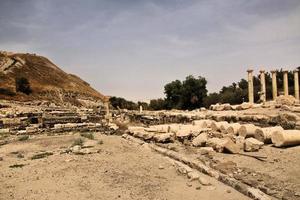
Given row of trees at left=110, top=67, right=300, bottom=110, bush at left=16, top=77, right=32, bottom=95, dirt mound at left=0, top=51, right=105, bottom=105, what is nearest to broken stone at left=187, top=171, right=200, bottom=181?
row of trees at left=110, top=67, right=300, bottom=110

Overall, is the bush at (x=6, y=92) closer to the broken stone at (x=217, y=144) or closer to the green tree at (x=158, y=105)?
the green tree at (x=158, y=105)

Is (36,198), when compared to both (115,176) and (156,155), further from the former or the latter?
(156,155)

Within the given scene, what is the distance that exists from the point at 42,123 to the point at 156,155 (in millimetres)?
16641

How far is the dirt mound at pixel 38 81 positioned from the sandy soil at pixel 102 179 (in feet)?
140

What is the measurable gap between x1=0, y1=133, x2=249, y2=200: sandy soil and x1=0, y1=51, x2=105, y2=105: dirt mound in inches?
1679

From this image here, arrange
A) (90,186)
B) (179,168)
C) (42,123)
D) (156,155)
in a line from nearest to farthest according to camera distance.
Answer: (90,186)
(179,168)
(156,155)
(42,123)

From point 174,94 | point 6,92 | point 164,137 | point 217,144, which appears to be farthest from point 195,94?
point 217,144

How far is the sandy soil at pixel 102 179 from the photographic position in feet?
28.6

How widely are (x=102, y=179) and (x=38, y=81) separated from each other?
209ft

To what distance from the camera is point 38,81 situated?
2758 inches

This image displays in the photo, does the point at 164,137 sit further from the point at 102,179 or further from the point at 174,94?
the point at 174,94

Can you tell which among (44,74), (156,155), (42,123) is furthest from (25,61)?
(156,155)

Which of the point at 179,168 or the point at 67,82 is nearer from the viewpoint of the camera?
the point at 179,168

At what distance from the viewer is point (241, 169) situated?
33.2 ft
